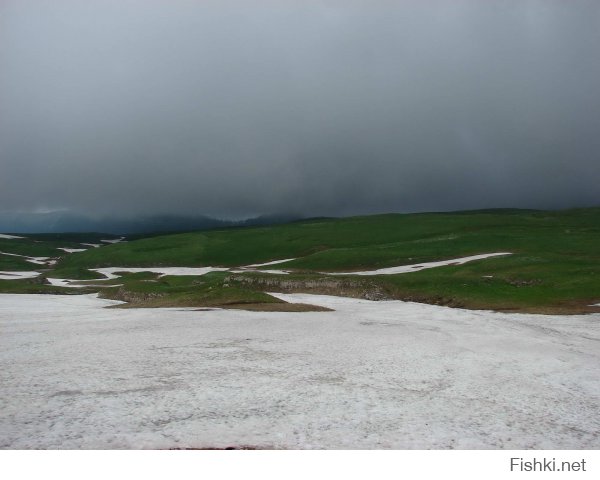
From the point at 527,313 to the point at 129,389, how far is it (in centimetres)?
4151

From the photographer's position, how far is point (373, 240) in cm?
15788

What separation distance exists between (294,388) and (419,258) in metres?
87.5

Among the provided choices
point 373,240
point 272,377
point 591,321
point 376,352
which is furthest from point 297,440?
point 373,240

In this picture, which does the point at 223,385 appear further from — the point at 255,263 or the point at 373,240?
the point at 373,240

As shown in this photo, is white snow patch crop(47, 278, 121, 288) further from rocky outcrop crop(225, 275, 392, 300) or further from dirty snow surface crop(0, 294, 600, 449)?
dirty snow surface crop(0, 294, 600, 449)

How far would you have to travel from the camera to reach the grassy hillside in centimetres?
5477

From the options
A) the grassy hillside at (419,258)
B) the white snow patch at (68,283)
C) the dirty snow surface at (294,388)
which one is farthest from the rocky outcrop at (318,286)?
the white snow patch at (68,283)

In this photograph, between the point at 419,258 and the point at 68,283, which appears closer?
the point at 68,283

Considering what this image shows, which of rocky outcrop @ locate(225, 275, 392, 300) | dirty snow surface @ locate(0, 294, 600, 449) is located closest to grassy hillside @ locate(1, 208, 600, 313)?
rocky outcrop @ locate(225, 275, 392, 300)

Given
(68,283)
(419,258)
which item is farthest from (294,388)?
(68,283)

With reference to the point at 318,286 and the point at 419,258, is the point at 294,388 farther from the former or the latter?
the point at 419,258

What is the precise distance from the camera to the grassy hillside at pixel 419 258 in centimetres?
5477

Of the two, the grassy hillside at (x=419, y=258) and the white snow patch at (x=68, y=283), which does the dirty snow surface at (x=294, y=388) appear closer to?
the grassy hillside at (x=419, y=258)

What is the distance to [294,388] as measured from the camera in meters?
17.5
